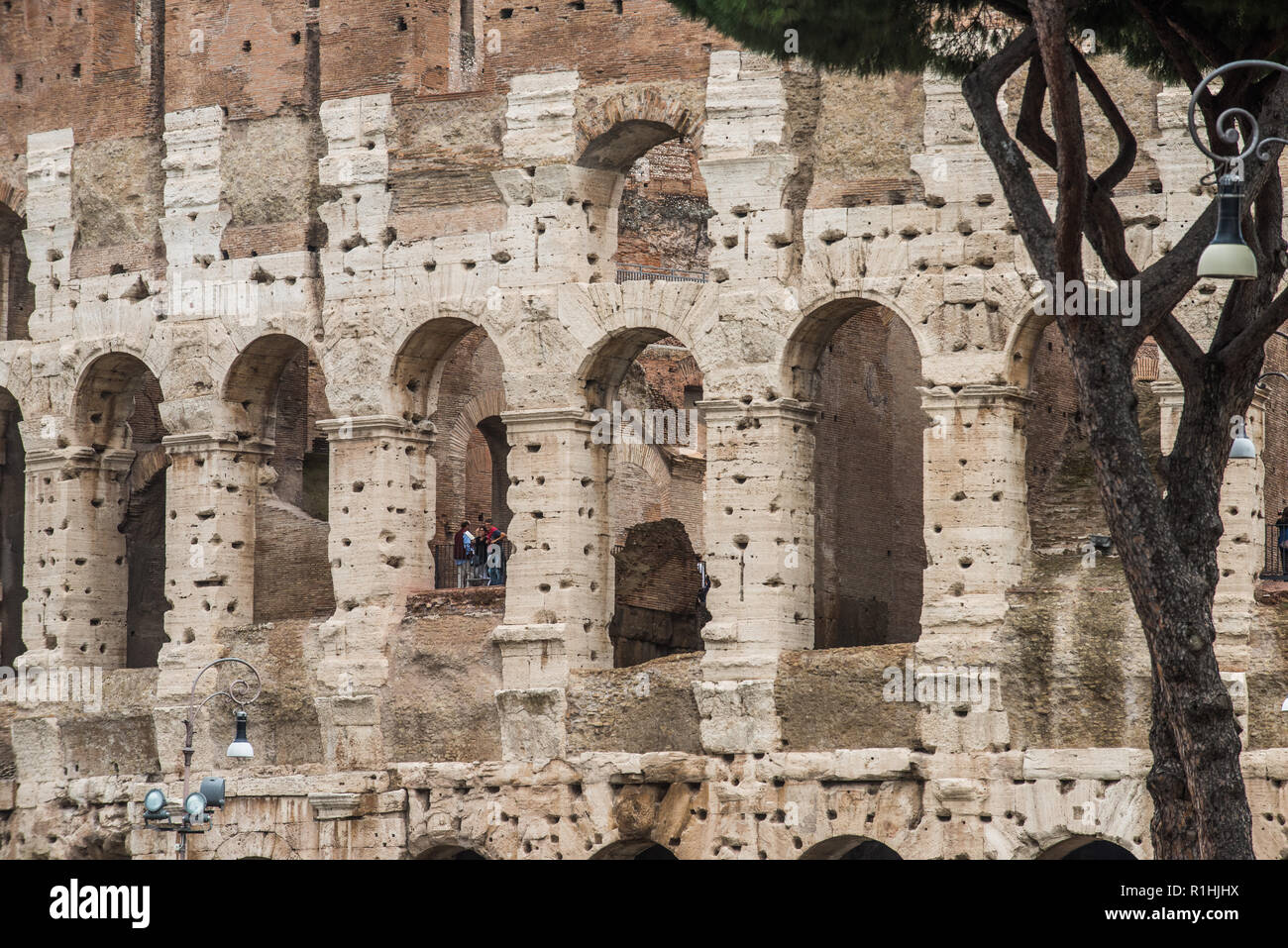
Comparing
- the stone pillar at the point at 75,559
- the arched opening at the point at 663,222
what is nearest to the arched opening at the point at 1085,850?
the arched opening at the point at 663,222

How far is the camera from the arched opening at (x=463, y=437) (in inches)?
1005

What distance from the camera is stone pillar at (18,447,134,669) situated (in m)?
27.2

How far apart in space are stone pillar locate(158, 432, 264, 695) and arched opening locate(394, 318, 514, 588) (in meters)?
1.93

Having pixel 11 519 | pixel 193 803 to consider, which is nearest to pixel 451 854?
pixel 193 803

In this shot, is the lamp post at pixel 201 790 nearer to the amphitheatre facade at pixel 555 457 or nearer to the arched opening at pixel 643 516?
the amphitheatre facade at pixel 555 457

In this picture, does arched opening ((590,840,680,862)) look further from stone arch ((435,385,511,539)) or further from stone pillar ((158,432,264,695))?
stone arch ((435,385,511,539))

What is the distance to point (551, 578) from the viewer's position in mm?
24250

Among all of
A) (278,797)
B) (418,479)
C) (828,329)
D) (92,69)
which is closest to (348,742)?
(278,797)

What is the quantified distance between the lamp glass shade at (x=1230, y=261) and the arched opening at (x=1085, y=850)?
927 centimetres

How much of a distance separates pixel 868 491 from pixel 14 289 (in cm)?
1010

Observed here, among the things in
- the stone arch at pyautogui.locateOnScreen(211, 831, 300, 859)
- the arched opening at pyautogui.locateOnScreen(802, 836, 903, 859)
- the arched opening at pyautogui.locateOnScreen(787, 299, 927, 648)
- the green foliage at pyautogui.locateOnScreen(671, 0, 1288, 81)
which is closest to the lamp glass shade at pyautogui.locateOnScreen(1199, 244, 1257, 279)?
the green foliage at pyautogui.locateOnScreen(671, 0, 1288, 81)

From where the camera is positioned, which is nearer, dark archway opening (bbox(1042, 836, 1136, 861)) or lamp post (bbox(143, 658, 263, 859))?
lamp post (bbox(143, 658, 263, 859))

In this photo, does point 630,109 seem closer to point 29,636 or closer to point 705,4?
point 705,4

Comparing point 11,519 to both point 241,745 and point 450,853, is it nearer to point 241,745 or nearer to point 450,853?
point 450,853
